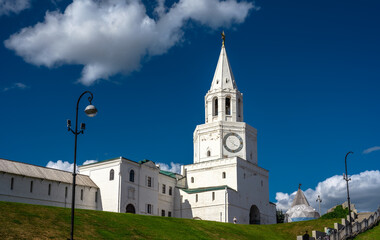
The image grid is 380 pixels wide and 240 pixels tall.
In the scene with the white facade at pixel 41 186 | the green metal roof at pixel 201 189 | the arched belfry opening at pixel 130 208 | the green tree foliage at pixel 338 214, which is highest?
the green metal roof at pixel 201 189

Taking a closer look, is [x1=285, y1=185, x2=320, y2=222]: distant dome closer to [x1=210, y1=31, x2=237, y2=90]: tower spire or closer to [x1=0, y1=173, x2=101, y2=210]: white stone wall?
[x1=210, y1=31, x2=237, y2=90]: tower spire

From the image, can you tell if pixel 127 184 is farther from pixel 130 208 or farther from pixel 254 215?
pixel 254 215

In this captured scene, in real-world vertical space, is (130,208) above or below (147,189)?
below

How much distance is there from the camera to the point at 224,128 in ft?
246

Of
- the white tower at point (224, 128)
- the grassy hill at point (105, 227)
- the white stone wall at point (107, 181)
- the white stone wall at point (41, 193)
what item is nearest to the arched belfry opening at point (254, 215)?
the white tower at point (224, 128)

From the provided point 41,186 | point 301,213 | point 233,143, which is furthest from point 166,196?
point 301,213

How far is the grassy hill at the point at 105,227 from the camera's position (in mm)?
33375

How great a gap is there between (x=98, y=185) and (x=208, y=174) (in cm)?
1847

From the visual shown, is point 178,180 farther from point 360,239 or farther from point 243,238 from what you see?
point 360,239

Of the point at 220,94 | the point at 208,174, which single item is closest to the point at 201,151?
the point at 208,174

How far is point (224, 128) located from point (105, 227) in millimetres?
39140

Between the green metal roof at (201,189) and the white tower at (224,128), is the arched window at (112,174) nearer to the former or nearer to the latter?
the green metal roof at (201,189)

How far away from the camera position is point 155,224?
43.7 meters

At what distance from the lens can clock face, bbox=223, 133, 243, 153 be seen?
7525 cm
